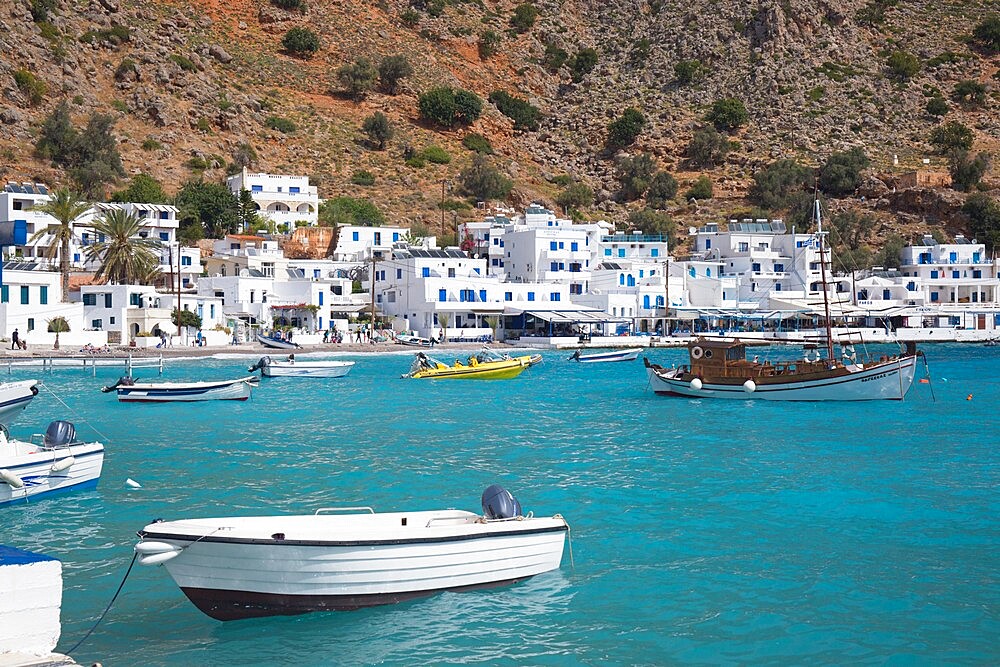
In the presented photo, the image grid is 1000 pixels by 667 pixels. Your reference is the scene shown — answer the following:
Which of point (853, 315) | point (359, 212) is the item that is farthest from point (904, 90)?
point (359, 212)

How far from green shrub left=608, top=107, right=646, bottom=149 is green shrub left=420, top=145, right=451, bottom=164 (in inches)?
991

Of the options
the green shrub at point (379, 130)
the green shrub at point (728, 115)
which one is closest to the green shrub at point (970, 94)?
the green shrub at point (728, 115)

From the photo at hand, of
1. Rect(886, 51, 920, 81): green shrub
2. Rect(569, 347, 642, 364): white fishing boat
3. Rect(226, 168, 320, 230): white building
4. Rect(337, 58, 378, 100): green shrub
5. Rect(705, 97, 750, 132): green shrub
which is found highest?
Rect(886, 51, 920, 81): green shrub

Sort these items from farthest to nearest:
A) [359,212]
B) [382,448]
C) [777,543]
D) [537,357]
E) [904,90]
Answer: [904,90] → [359,212] → [537,357] → [382,448] → [777,543]

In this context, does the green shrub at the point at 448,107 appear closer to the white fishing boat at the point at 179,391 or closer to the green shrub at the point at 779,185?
the green shrub at the point at 779,185

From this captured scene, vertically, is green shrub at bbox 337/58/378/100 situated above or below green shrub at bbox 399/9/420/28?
below

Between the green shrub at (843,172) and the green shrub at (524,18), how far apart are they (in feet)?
198

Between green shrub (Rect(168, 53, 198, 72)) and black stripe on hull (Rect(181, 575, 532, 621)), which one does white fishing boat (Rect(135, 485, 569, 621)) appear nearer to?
black stripe on hull (Rect(181, 575, 532, 621))

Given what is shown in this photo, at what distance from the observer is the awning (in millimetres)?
81750

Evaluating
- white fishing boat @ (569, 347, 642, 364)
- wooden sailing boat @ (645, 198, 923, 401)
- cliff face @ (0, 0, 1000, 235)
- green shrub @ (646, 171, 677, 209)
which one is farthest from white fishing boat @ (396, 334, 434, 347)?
green shrub @ (646, 171, 677, 209)

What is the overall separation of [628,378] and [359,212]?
6004cm

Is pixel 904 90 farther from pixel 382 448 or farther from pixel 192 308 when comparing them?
→ pixel 382 448

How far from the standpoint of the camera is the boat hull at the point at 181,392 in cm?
4197

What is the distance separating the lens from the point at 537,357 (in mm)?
61625
